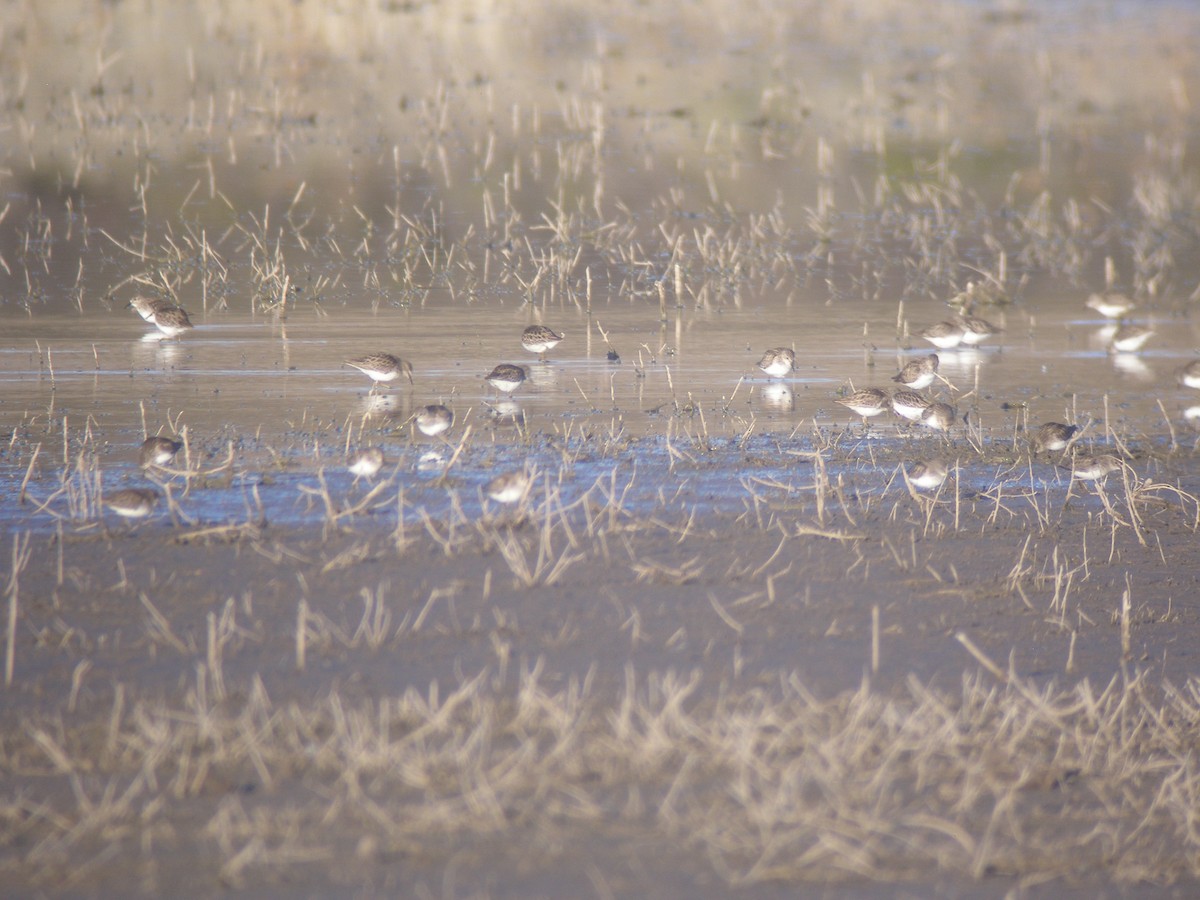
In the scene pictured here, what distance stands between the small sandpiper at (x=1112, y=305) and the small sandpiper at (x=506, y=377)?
8078 mm

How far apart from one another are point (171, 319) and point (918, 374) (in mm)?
7275

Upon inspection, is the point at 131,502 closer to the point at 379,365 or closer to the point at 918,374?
the point at 379,365

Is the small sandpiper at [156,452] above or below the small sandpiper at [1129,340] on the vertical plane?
below

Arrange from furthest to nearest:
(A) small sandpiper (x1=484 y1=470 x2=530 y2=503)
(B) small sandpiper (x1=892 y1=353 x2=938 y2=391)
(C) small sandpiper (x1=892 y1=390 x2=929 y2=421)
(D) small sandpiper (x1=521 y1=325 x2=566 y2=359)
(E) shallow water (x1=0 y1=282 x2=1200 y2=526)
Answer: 1. (D) small sandpiper (x1=521 y1=325 x2=566 y2=359)
2. (B) small sandpiper (x1=892 y1=353 x2=938 y2=391)
3. (C) small sandpiper (x1=892 y1=390 x2=929 y2=421)
4. (E) shallow water (x1=0 y1=282 x2=1200 y2=526)
5. (A) small sandpiper (x1=484 y1=470 x2=530 y2=503)

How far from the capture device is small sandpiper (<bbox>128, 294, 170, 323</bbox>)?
1444 centimetres

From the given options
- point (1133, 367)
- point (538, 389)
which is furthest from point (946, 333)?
point (538, 389)

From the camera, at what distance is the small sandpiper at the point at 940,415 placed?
11.2 metres

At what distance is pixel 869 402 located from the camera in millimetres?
11617

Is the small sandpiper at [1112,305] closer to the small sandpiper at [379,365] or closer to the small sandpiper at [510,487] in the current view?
the small sandpiper at [379,365]

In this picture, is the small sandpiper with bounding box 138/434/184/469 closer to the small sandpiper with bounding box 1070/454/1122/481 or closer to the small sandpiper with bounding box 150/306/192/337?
the small sandpiper with bounding box 150/306/192/337

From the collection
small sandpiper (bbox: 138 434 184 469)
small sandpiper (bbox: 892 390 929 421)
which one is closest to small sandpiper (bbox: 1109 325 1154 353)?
small sandpiper (bbox: 892 390 929 421)

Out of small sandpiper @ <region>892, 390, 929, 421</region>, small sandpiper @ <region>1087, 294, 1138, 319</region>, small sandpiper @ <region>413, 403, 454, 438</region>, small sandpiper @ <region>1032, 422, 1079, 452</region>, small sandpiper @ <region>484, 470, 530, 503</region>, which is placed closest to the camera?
small sandpiper @ <region>484, 470, 530, 503</region>

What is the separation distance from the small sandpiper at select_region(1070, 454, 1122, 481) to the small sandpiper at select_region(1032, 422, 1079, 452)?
0.65m

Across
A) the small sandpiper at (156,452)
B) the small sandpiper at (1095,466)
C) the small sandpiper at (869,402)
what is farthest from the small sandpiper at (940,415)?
the small sandpiper at (156,452)
